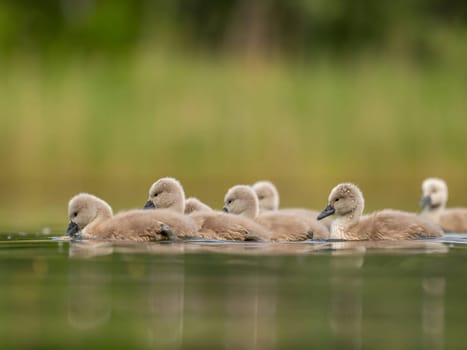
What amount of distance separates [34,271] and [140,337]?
7.47 feet

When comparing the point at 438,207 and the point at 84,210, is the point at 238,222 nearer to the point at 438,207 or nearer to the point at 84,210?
the point at 84,210

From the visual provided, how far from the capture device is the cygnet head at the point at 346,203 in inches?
372

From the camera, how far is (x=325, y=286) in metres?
6.64

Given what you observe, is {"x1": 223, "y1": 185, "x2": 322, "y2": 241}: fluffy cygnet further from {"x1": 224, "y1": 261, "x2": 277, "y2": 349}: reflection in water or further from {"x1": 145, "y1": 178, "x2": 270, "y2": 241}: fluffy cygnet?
{"x1": 224, "y1": 261, "x2": 277, "y2": 349}: reflection in water

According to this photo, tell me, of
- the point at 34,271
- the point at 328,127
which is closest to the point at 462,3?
the point at 328,127

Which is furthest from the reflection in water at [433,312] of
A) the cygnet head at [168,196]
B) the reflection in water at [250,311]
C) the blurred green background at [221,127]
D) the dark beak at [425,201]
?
the blurred green background at [221,127]

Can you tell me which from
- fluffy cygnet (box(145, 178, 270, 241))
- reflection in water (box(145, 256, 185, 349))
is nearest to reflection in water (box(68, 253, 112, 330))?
reflection in water (box(145, 256, 185, 349))

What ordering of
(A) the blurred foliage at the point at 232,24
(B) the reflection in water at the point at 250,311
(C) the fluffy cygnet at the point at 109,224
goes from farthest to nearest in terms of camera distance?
1. (A) the blurred foliage at the point at 232,24
2. (C) the fluffy cygnet at the point at 109,224
3. (B) the reflection in water at the point at 250,311

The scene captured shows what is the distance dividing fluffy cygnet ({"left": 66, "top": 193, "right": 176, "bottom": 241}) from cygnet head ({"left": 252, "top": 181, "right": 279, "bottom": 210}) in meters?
2.13

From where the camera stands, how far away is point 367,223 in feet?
30.5

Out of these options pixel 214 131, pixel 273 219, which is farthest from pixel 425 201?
pixel 214 131

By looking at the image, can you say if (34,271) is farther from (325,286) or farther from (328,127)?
(328,127)

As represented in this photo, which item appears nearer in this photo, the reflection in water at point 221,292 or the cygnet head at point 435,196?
the reflection in water at point 221,292

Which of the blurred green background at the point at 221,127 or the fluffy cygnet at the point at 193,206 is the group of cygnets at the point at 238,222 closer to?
the fluffy cygnet at the point at 193,206
